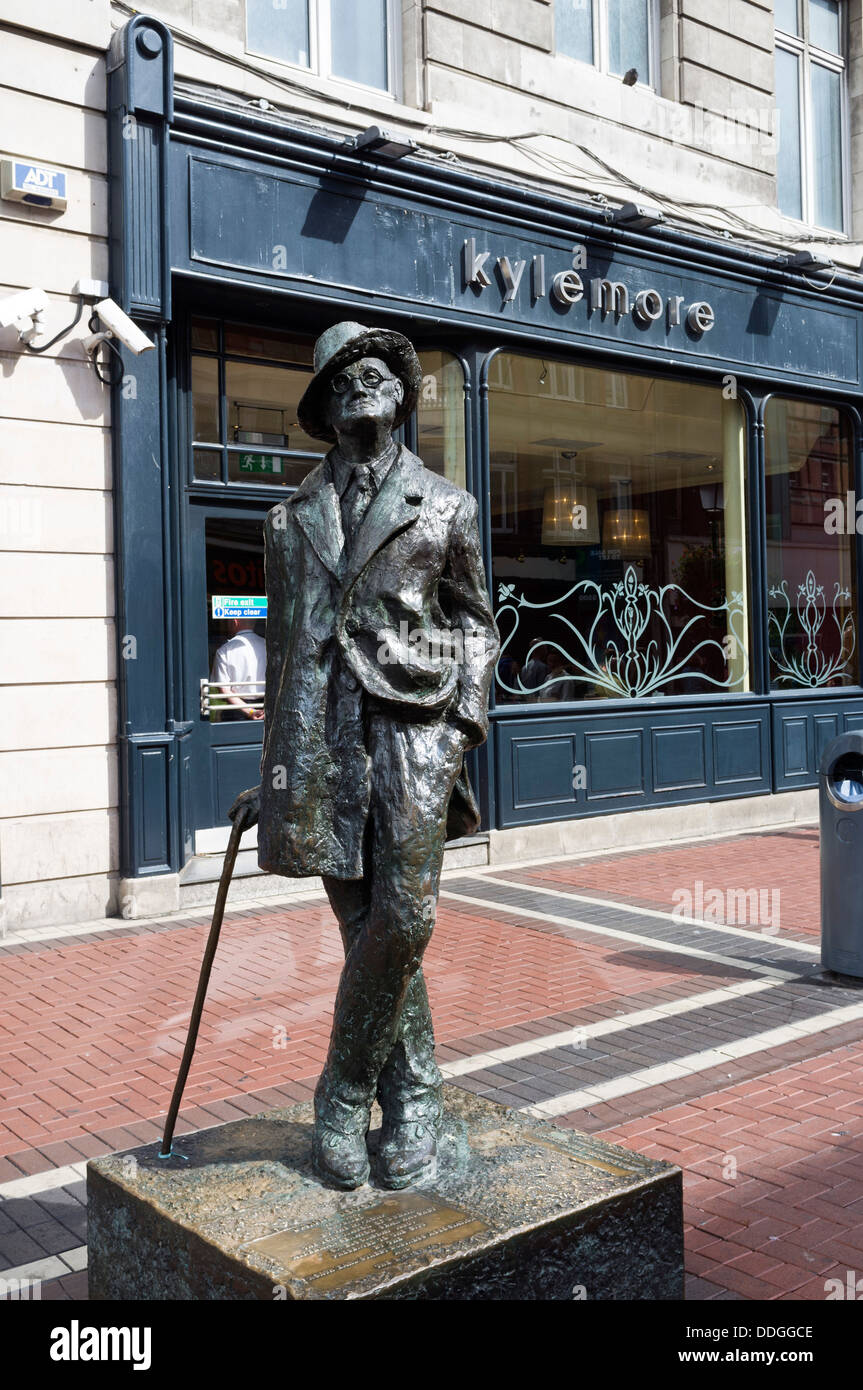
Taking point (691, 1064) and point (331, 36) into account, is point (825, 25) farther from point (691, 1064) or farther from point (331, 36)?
point (691, 1064)

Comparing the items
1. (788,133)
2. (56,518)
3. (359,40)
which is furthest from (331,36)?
(788,133)

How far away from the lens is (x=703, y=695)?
11992mm

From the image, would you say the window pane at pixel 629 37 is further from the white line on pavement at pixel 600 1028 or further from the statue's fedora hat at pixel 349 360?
the statue's fedora hat at pixel 349 360

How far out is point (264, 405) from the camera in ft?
30.8

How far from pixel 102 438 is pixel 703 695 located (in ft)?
20.5

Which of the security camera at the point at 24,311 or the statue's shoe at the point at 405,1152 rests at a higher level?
the security camera at the point at 24,311

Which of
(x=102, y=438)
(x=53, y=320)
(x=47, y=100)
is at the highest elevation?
(x=47, y=100)

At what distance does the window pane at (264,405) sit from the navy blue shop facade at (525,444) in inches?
0.9

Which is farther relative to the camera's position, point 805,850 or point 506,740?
point 805,850

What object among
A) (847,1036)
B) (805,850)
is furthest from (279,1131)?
(805,850)

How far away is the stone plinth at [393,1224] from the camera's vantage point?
2.80 metres

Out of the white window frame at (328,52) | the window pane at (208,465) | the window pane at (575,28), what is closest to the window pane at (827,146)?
the window pane at (575,28)

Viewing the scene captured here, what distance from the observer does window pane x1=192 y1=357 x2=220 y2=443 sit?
9016 millimetres
